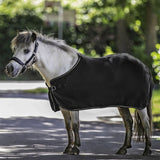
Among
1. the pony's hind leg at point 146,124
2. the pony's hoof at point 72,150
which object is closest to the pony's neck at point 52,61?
the pony's hoof at point 72,150

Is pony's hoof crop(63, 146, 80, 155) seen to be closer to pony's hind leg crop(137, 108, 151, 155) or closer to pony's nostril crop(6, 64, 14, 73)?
pony's hind leg crop(137, 108, 151, 155)

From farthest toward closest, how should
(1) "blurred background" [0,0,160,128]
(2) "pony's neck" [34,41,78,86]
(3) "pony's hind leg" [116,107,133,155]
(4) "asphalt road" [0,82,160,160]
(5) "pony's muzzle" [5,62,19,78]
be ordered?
1. (1) "blurred background" [0,0,160,128]
2. (3) "pony's hind leg" [116,107,133,155]
3. (4) "asphalt road" [0,82,160,160]
4. (2) "pony's neck" [34,41,78,86]
5. (5) "pony's muzzle" [5,62,19,78]

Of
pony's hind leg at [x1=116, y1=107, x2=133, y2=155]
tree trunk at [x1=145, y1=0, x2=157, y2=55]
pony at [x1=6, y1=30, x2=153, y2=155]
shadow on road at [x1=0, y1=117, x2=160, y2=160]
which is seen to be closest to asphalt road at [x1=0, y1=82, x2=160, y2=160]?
shadow on road at [x1=0, y1=117, x2=160, y2=160]

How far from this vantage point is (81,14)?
142ft

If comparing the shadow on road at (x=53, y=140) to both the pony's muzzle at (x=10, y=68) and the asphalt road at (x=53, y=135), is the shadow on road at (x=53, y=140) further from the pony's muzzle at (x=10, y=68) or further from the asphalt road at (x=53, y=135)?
the pony's muzzle at (x=10, y=68)

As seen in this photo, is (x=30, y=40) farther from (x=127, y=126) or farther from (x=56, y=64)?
(x=127, y=126)

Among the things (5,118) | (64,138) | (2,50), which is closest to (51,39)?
(64,138)

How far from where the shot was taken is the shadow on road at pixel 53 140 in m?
9.62

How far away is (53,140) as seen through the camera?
11922mm

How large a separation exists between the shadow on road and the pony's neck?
4.01 feet

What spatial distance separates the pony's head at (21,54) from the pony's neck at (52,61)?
20 centimetres

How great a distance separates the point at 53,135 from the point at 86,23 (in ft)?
118

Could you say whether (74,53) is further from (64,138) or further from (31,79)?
(31,79)

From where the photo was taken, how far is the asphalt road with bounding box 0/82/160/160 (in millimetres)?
9688
